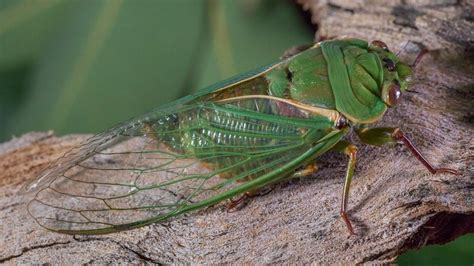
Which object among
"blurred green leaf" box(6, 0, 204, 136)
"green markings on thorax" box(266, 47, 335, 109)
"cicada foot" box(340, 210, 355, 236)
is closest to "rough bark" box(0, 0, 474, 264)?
"cicada foot" box(340, 210, 355, 236)

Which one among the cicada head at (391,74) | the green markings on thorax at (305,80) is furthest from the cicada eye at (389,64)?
the green markings on thorax at (305,80)

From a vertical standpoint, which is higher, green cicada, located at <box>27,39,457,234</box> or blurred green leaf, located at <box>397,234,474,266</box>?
green cicada, located at <box>27,39,457,234</box>

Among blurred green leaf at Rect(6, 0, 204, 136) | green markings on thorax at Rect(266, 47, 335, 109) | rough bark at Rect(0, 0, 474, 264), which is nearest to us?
rough bark at Rect(0, 0, 474, 264)

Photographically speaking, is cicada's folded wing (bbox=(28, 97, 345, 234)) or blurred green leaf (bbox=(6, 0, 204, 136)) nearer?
cicada's folded wing (bbox=(28, 97, 345, 234))

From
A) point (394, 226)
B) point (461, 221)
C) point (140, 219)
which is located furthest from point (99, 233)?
point (461, 221)

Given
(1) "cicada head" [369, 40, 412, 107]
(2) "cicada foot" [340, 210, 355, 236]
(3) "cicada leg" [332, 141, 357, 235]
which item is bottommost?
(2) "cicada foot" [340, 210, 355, 236]

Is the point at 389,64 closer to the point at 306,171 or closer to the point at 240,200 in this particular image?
the point at 306,171

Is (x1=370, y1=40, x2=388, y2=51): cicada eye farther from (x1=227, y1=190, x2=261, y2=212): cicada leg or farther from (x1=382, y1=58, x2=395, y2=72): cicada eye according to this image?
(x1=227, y1=190, x2=261, y2=212): cicada leg

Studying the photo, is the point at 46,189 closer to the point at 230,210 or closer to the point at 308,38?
the point at 230,210

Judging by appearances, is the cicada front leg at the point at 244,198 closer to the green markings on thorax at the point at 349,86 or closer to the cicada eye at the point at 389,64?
the green markings on thorax at the point at 349,86

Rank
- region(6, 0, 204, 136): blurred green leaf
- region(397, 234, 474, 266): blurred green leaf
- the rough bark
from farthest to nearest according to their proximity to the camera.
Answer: region(6, 0, 204, 136): blurred green leaf
region(397, 234, 474, 266): blurred green leaf
the rough bark
